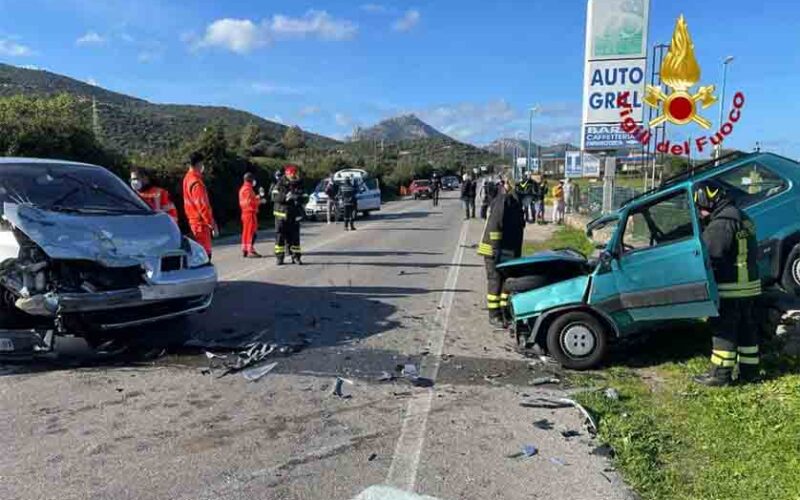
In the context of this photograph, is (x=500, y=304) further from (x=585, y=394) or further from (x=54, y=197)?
(x=54, y=197)

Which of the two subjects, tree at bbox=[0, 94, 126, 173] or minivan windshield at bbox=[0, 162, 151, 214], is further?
tree at bbox=[0, 94, 126, 173]

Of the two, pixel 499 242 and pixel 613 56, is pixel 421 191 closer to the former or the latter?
pixel 613 56

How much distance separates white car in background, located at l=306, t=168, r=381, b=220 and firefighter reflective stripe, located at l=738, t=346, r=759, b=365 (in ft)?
71.3

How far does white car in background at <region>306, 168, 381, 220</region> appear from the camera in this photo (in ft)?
88.6

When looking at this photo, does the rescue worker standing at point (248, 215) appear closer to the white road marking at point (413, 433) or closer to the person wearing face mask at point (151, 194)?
the person wearing face mask at point (151, 194)

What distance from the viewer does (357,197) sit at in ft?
89.9

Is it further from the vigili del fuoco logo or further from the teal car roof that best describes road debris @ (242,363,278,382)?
the vigili del fuoco logo

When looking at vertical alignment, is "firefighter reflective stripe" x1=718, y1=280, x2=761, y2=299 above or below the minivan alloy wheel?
above

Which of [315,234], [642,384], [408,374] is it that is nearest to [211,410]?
[408,374]

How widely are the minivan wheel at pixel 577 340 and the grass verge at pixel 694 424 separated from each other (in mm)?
185

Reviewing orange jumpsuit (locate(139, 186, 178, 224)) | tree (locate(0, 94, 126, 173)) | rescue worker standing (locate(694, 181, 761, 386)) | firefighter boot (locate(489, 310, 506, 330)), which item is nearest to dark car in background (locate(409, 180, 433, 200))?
tree (locate(0, 94, 126, 173))

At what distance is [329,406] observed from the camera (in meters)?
4.94

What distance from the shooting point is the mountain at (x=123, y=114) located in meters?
39.1

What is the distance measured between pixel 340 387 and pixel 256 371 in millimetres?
880
